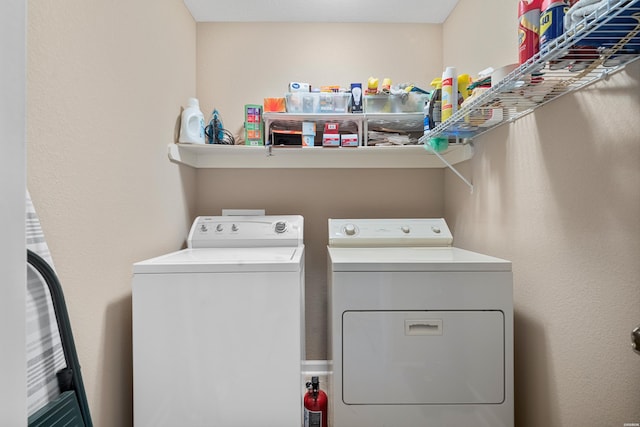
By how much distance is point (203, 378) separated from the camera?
126 centimetres

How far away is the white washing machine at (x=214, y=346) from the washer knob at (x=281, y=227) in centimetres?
76

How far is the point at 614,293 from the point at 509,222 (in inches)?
21.4

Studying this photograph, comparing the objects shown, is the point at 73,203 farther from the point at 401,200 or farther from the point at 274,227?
the point at 401,200

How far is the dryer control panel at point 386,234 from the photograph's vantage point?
199 centimetres

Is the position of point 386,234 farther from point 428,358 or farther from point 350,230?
point 428,358

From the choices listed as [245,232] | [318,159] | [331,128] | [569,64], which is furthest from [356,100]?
[569,64]

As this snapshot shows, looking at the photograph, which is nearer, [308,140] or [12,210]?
[12,210]

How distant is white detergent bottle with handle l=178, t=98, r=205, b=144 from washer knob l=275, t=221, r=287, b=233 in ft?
2.24

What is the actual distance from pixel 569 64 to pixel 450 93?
2.17ft

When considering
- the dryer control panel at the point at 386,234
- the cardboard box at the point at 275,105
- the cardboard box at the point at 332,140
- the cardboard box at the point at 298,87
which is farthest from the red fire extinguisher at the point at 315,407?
the cardboard box at the point at 298,87

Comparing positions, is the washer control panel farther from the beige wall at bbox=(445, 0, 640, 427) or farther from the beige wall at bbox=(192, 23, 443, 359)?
the beige wall at bbox=(445, 0, 640, 427)

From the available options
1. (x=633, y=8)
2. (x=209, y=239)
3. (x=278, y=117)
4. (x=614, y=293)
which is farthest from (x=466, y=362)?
(x=278, y=117)

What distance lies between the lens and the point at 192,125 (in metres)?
1.99

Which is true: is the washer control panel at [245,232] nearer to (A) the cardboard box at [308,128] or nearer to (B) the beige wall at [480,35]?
(A) the cardboard box at [308,128]
